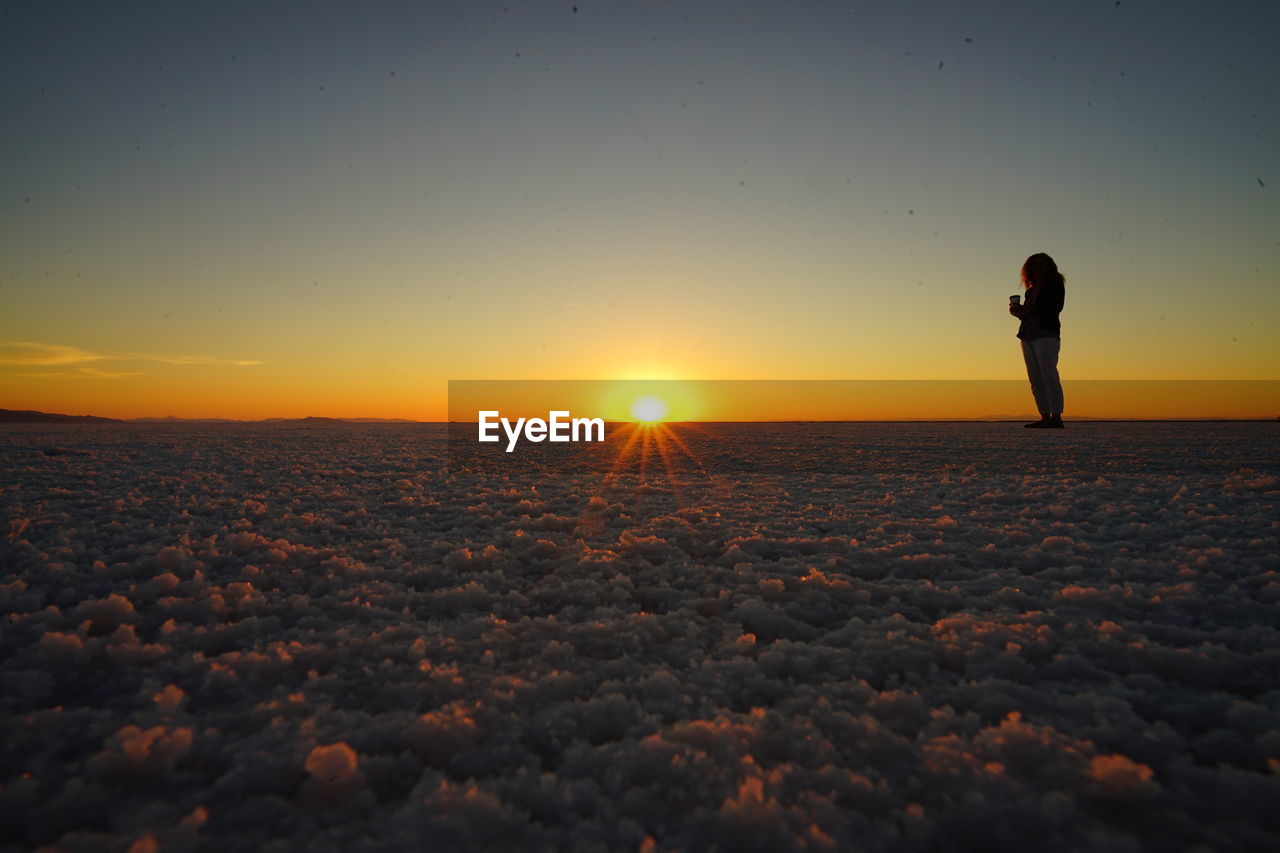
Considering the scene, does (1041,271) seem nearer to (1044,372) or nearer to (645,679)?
(1044,372)

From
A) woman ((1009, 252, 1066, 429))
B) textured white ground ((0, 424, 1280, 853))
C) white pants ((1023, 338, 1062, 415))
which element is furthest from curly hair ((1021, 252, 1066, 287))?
textured white ground ((0, 424, 1280, 853))

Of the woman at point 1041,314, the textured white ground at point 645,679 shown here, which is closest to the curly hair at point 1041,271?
the woman at point 1041,314

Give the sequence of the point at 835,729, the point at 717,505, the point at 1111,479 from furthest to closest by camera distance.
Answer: the point at 1111,479, the point at 717,505, the point at 835,729

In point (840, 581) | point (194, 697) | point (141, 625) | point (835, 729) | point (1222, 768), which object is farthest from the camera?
point (840, 581)

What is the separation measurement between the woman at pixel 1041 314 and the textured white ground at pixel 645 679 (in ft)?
15.2

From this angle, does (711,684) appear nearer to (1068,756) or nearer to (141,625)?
(1068,756)

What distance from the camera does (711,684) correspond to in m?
2.49

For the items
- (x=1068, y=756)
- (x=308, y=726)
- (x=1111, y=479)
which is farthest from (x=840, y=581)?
(x=1111, y=479)

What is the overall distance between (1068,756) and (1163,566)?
97.3 inches

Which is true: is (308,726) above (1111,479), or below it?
below

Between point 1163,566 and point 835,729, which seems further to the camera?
point 1163,566

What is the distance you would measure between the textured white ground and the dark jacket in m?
4.70

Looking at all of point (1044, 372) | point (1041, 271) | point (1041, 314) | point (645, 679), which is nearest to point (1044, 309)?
point (1041, 314)

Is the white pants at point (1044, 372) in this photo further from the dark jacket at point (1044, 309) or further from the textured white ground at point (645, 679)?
the textured white ground at point (645, 679)
